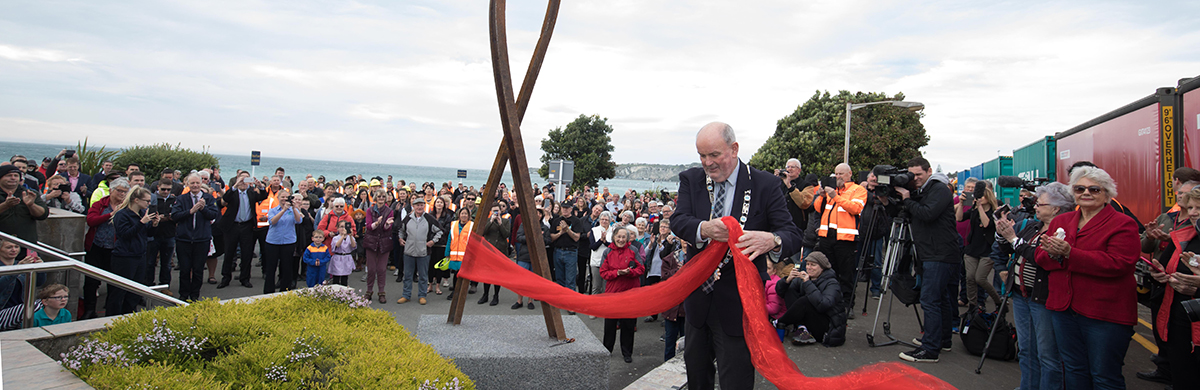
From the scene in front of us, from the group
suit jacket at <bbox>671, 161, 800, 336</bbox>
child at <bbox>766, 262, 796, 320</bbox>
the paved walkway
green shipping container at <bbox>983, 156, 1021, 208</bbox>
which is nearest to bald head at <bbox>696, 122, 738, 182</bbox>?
suit jacket at <bbox>671, 161, 800, 336</bbox>

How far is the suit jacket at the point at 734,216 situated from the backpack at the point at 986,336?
3.78 m

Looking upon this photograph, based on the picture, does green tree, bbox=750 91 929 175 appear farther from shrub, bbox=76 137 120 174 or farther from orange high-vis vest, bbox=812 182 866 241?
shrub, bbox=76 137 120 174

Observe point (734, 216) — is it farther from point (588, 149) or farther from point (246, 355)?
point (588, 149)

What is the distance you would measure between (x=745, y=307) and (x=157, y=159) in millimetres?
22140

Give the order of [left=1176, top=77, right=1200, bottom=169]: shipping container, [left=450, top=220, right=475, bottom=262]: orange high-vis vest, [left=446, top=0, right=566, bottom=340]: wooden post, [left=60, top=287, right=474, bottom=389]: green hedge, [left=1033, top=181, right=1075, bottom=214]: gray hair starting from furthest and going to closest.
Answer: [left=450, top=220, right=475, bottom=262]: orange high-vis vest, [left=1176, top=77, right=1200, bottom=169]: shipping container, [left=1033, top=181, right=1075, bottom=214]: gray hair, [left=446, top=0, right=566, bottom=340]: wooden post, [left=60, top=287, right=474, bottom=389]: green hedge

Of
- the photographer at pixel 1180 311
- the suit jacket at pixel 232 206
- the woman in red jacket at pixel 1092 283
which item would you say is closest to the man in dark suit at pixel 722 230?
the woman in red jacket at pixel 1092 283

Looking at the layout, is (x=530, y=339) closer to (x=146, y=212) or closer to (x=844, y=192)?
(x=844, y=192)

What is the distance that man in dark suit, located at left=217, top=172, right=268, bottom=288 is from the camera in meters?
9.47

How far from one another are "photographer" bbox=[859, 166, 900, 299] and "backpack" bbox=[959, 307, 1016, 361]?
87 cm

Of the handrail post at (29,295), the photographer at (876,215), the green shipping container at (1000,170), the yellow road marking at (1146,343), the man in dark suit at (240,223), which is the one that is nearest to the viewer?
the handrail post at (29,295)

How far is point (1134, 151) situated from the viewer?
312 inches

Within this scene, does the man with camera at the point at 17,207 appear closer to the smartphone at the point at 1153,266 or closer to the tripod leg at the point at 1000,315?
the tripod leg at the point at 1000,315

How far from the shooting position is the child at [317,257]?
8891mm

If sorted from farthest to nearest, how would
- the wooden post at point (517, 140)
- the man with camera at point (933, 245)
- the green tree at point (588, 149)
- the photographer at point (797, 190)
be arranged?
the green tree at point (588, 149) < the photographer at point (797, 190) < the man with camera at point (933, 245) < the wooden post at point (517, 140)
